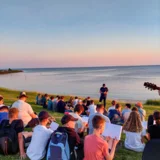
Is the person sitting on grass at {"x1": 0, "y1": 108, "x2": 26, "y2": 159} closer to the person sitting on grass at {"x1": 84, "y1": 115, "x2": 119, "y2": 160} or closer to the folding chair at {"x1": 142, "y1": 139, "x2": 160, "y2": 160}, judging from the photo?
the person sitting on grass at {"x1": 84, "y1": 115, "x2": 119, "y2": 160}

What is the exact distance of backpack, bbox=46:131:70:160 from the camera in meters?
4.40

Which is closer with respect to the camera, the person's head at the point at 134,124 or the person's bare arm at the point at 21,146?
the person's bare arm at the point at 21,146

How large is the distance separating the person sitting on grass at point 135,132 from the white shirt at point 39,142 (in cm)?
239

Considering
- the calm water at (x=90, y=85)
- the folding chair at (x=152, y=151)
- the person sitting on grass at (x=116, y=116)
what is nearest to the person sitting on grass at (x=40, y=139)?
the folding chair at (x=152, y=151)

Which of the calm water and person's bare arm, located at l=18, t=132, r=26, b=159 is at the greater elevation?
person's bare arm, located at l=18, t=132, r=26, b=159

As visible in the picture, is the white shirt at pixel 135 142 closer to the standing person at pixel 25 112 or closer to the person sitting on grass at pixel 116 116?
the person sitting on grass at pixel 116 116

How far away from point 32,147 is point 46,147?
334mm

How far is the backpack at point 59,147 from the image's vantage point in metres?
4.40

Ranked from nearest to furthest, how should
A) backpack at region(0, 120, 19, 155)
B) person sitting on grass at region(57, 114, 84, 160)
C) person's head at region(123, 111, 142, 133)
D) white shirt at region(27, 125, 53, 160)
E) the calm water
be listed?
person sitting on grass at region(57, 114, 84, 160)
white shirt at region(27, 125, 53, 160)
backpack at region(0, 120, 19, 155)
person's head at region(123, 111, 142, 133)
the calm water

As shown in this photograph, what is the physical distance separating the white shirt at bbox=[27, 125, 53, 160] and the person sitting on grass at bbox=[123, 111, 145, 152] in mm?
2392

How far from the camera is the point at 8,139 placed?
17.6 feet

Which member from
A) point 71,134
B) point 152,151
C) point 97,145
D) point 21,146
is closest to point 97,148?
point 97,145

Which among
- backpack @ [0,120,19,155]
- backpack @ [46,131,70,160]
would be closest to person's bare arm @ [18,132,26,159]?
backpack @ [0,120,19,155]

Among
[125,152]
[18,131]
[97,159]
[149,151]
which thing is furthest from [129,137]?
[149,151]
